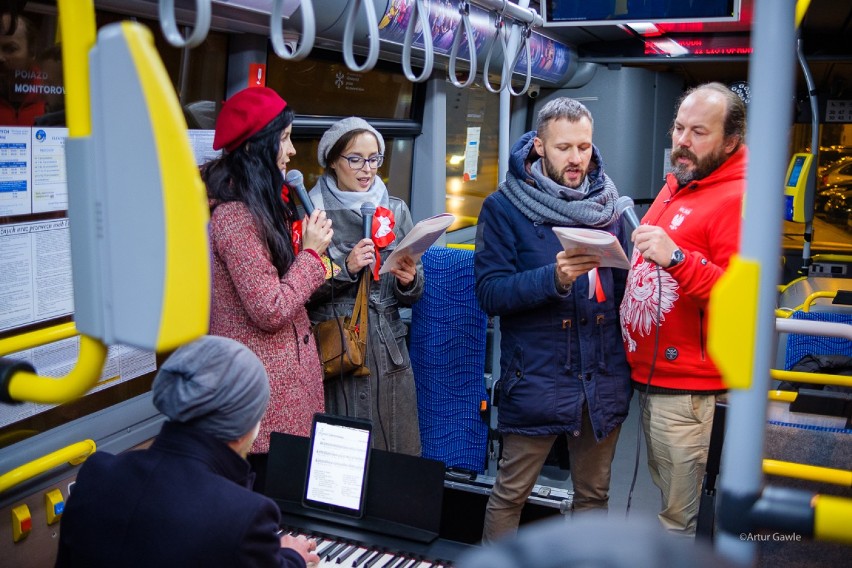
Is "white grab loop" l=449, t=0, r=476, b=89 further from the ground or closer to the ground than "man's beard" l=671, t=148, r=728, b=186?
further from the ground

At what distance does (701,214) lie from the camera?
2.66 metres

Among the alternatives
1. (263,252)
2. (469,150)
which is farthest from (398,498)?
(469,150)

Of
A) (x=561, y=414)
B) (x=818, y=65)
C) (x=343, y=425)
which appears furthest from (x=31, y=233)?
(x=818, y=65)

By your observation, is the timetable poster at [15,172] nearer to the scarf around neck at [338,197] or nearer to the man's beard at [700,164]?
the scarf around neck at [338,197]

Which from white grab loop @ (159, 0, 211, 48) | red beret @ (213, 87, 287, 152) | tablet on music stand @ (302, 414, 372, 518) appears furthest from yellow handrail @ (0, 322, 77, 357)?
red beret @ (213, 87, 287, 152)

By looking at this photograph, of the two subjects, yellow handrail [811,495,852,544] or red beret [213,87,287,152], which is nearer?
yellow handrail [811,495,852,544]

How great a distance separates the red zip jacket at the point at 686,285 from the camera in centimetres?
260

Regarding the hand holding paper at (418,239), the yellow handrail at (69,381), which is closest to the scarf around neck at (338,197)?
the hand holding paper at (418,239)

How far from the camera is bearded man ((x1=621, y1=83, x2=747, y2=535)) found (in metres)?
2.64

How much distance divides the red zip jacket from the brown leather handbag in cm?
90

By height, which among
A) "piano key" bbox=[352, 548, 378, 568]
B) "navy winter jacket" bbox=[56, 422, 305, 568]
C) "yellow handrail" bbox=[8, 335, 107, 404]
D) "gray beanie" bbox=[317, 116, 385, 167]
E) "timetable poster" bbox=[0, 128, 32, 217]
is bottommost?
"piano key" bbox=[352, 548, 378, 568]

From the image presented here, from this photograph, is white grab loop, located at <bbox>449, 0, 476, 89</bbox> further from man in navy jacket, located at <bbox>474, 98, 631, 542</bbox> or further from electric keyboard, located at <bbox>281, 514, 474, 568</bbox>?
electric keyboard, located at <bbox>281, 514, 474, 568</bbox>

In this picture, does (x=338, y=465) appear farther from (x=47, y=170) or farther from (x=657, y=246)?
(x=47, y=170)

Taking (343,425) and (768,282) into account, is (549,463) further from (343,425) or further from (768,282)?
(768,282)
